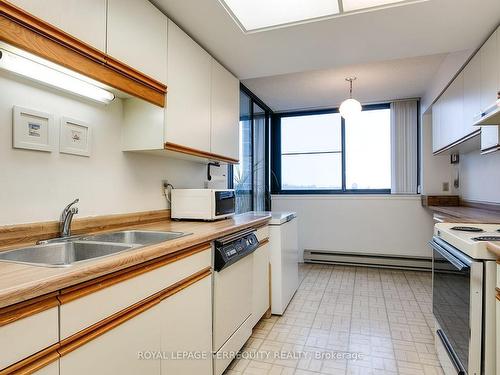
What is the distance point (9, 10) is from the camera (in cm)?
99

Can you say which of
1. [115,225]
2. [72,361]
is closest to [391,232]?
[115,225]

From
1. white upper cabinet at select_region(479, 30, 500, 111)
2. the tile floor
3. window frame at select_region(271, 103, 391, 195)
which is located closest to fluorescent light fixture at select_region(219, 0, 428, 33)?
white upper cabinet at select_region(479, 30, 500, 111)

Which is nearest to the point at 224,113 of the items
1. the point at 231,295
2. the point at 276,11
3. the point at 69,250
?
the point at 276,11

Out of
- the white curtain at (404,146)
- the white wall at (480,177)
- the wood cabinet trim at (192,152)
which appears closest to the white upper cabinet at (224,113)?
the wood cabinet trim at (192,152)

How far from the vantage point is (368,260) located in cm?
434

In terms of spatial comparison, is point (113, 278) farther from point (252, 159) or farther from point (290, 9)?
point (252, 159)

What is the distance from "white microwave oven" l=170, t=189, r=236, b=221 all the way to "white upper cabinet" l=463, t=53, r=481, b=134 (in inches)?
77.4

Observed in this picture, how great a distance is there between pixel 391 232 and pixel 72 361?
163 inches

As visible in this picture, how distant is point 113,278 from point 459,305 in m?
1.64

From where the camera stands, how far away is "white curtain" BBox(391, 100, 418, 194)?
166 inches

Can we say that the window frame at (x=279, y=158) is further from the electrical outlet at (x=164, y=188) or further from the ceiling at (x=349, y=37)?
the electrical outlet at (x=164, y=188)

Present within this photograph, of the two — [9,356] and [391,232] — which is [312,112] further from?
[9,356]

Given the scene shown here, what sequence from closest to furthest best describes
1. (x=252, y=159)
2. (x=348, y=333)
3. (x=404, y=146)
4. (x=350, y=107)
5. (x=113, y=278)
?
(x=113, y=278)
(x=348, y=333)
(x=350, y=107)
(x=252, y=159)
(x=404, y=146)

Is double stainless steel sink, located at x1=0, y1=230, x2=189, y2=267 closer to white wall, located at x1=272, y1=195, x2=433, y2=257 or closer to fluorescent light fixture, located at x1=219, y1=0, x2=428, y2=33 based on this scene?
fluorescent light fixture, located at x1=219, y1=0, x2=428, y2=33
